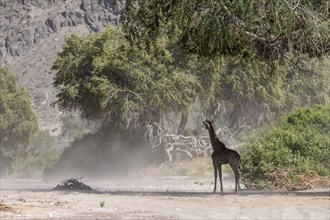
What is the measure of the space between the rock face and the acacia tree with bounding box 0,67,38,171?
70.0ft

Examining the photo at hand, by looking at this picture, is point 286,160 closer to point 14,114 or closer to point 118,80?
point 118,80

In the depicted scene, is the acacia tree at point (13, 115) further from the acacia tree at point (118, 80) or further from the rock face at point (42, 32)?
the acacia tree at point (118, 80)

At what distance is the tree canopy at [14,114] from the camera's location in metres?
64.9

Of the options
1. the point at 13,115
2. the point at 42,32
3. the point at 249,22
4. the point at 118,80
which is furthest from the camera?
the point at 42,32

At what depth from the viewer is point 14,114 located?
216 ft

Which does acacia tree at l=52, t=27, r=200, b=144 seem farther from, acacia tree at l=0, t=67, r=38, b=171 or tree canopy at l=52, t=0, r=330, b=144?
acacia tree at l=0, t=67, r=38, b=171

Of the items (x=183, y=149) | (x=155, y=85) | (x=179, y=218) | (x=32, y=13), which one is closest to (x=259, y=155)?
(x=179, y=218)

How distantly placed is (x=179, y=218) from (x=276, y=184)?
1041 centimetres

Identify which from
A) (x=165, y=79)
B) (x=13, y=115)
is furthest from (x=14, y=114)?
(x=165, y=79)

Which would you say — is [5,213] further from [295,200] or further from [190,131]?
[190,131]

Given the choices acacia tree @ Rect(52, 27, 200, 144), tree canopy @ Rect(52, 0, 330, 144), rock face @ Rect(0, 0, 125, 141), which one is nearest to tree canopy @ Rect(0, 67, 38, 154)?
tree canopy @ Rect(52, 0, 330, 144)

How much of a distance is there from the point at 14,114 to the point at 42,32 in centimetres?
3244

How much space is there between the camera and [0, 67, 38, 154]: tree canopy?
2554 inches

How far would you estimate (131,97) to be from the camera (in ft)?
136
